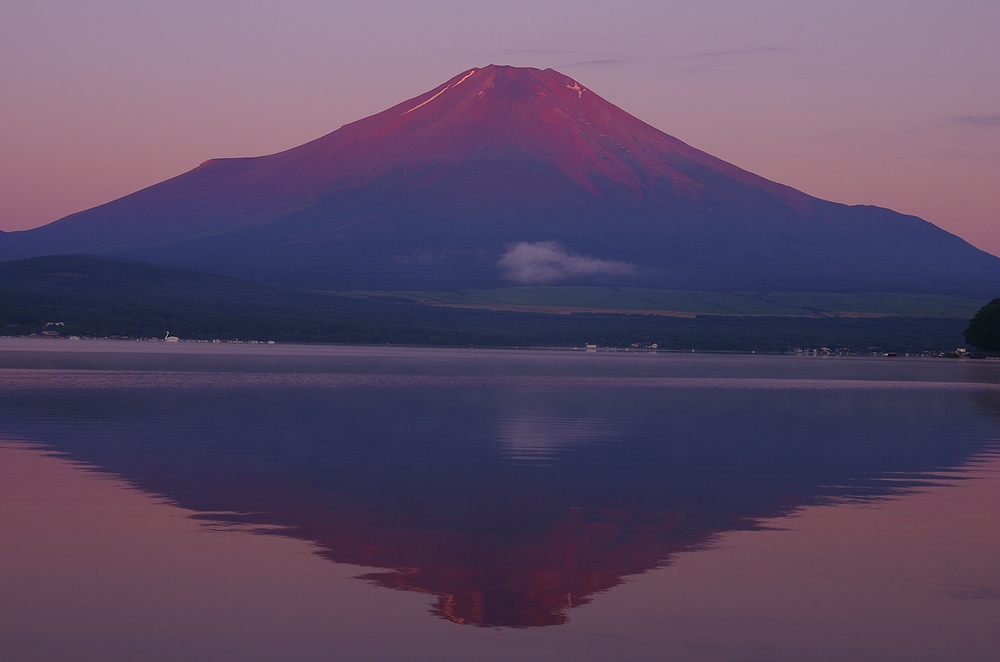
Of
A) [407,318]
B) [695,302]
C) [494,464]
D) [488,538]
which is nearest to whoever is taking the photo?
[488,538]

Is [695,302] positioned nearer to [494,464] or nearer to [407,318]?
[407,318]

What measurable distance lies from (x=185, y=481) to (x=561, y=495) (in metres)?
5.25

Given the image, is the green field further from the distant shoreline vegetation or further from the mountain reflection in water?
the mountain reflection in water

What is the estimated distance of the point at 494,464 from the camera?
2109 cm

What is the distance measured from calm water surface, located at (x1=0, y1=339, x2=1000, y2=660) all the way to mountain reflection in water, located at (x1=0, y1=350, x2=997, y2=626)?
2.9 inches

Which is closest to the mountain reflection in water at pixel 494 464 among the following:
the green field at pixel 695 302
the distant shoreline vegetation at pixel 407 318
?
the distant shoreline vegetation at pixel 407 318

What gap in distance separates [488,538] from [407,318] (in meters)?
126

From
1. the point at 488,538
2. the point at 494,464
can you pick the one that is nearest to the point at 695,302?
the point at 494,464

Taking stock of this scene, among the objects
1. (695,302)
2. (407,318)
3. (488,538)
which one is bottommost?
(488,538)

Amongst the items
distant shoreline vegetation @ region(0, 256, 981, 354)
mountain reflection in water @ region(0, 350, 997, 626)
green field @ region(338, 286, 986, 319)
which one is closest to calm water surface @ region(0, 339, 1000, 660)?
mountain reflection in water @ region(0, 350, 997, 626)

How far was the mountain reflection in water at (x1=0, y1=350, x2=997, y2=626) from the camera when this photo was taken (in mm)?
13250

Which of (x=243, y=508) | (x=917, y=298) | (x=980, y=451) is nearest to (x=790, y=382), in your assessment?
(x=980, y=451)

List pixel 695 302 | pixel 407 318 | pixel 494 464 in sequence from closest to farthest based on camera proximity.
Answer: pixel 494 464 → pixel 407 318 → pixel 695 302

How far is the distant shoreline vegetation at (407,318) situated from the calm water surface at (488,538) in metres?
95.5
